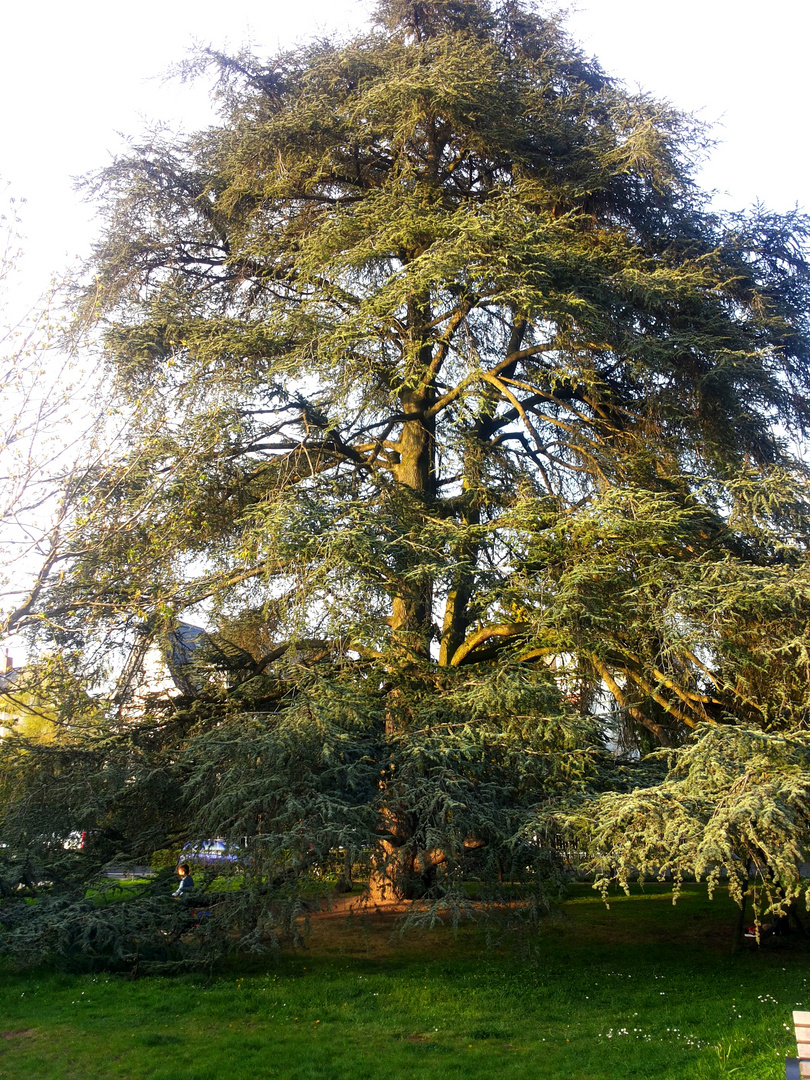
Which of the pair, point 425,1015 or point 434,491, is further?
point 434,491

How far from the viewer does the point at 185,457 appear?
416 inches

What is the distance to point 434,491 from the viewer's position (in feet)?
49.5

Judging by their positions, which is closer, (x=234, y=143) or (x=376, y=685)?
(x=376, y=685)

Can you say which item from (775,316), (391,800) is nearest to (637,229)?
(775,316)

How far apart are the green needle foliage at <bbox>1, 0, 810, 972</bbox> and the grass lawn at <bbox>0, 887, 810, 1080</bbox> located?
1047 mm

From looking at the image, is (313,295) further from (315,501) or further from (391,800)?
(391,800)

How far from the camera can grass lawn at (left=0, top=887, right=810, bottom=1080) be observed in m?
7.27

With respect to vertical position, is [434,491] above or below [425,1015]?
above

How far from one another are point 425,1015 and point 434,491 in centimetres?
859

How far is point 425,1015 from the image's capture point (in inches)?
344

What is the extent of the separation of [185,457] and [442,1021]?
6.98 metres

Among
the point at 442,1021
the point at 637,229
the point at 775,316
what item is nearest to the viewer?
the point at 442,1021

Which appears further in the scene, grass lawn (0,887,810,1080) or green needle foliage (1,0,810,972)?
green needle foliage (1,0,810,972)

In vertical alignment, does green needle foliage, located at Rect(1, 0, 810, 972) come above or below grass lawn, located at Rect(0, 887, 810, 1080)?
above
